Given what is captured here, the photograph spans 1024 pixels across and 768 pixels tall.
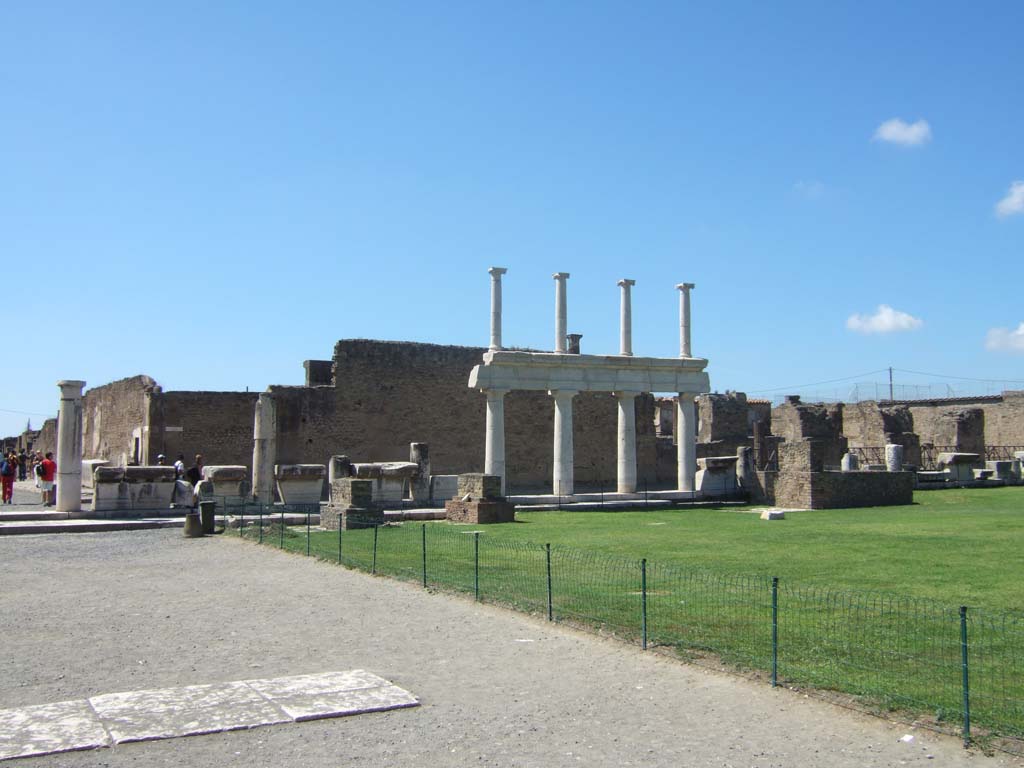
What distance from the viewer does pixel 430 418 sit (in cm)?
3500

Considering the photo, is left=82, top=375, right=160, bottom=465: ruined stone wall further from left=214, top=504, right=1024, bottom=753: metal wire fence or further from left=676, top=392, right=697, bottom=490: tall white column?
left=214, top=504, right=1024, bottom=753: metal wire fence

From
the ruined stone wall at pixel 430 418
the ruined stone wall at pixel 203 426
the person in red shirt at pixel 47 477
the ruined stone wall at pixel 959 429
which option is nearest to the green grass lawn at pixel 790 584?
the person in red shirt at pixel 47 477

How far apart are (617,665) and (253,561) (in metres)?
8.68

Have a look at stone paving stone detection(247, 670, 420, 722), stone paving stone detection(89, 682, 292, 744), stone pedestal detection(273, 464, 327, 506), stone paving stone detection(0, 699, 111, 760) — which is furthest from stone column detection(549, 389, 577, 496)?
stone paving stone detection(0, 699, 111, 760)

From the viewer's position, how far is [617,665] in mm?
7863

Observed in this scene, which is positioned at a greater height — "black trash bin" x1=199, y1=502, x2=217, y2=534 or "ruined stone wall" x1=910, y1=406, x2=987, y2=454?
"ruined stone wall" x1=910, y1=406, x2=987, y2=454

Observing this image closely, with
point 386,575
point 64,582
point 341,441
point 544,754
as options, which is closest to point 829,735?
point 544,754

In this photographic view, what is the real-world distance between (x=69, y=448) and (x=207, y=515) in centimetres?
499

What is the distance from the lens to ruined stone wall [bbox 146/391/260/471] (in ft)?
99.5

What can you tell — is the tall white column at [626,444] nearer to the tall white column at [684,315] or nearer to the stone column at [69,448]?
the tall white column at [684,315]

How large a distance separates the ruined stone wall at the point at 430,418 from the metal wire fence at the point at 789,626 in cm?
1816

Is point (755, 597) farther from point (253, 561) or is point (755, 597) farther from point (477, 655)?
point (253, 561)

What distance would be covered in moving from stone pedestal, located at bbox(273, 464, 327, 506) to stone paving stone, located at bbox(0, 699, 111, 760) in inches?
707

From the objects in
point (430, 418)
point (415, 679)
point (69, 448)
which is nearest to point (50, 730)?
point (415, 679)
